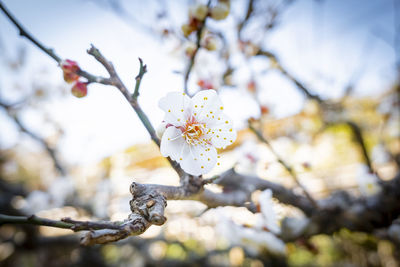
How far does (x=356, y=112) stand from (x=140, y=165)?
12.8ft

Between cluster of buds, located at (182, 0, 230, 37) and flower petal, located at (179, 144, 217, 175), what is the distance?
0.49 metres

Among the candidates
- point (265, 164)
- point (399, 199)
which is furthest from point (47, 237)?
point (399, 199)

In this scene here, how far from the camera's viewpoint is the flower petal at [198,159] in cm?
62

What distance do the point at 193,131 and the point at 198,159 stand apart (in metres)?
0.11

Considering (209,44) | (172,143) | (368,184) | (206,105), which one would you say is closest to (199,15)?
(209,44)

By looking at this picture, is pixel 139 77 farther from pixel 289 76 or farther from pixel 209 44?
pixel 289 76

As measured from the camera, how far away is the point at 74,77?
2.20ft

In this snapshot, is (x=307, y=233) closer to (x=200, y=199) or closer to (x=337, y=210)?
(x=337, y=210)

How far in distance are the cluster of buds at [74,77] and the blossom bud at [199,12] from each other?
1.63ft

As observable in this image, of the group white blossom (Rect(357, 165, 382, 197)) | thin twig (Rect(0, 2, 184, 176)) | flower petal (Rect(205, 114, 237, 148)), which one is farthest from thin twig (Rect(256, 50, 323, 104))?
thin twig (Rect(0, 2, 184, 176))

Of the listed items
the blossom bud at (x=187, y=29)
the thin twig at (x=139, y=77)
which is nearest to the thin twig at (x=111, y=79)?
the thin twig at (x=139, y=77)

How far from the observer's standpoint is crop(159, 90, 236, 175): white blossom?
24.7 inches

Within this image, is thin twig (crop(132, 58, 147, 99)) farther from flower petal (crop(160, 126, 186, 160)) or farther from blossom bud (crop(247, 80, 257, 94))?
blossom bud (crop(247, 80, 257, 94))

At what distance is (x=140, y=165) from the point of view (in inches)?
189
